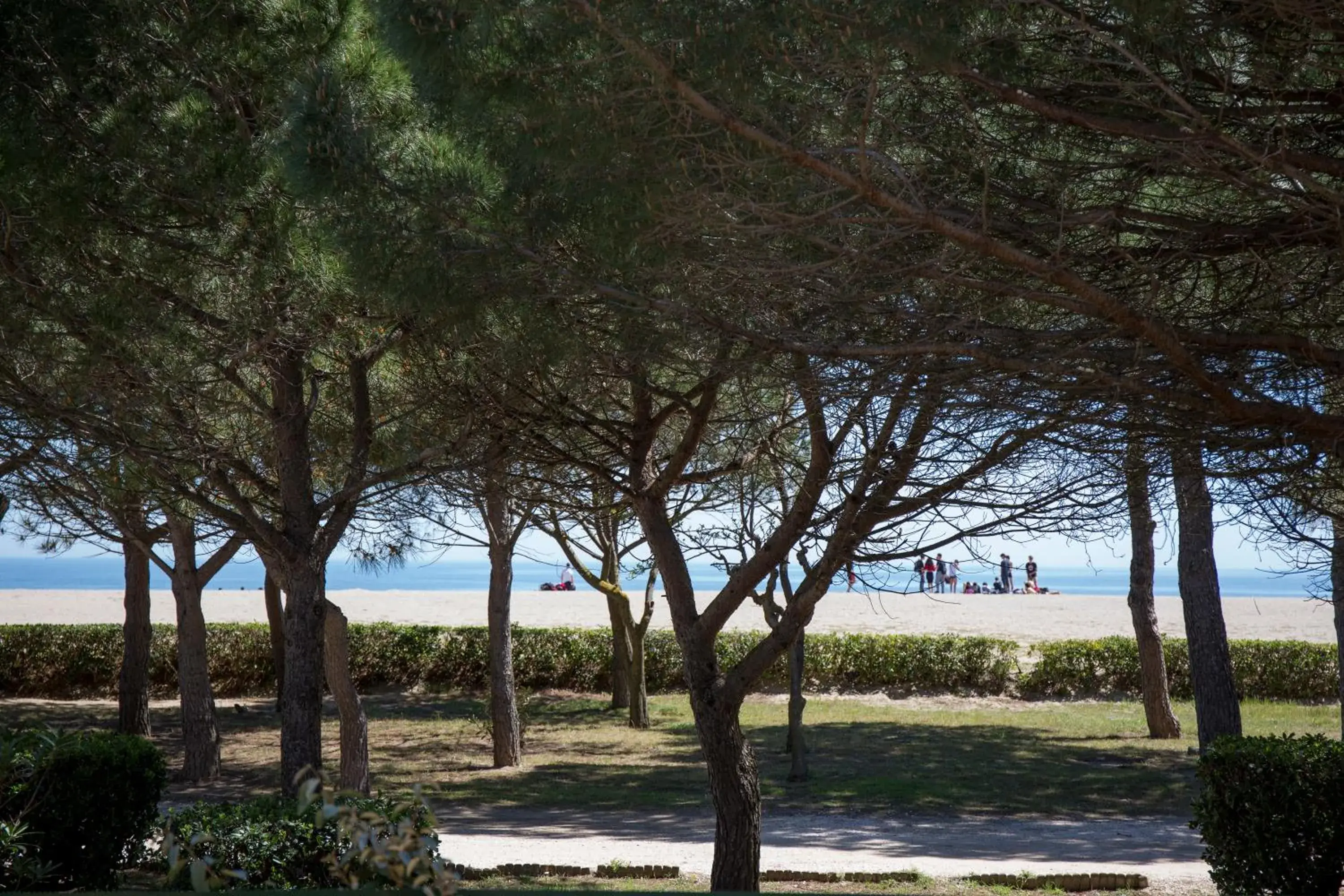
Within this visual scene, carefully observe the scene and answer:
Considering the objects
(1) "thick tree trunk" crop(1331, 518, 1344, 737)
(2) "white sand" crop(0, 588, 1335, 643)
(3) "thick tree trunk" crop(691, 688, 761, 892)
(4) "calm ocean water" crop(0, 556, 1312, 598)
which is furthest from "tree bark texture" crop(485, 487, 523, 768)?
(4) "calm ocean water" crop(0, 556, 1312, 598)

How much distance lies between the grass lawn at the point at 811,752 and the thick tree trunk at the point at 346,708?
260 cm

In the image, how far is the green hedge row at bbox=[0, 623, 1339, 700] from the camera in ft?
61.4

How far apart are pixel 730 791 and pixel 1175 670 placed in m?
15.1

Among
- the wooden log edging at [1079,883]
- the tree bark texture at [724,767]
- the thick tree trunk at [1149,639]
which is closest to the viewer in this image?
the tree bark texture at [724,767]

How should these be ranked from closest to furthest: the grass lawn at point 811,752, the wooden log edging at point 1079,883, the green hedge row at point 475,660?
the wooden log edging at point 1079,883
the grass lawn at point 811,752
the green hedge row at point 475,660

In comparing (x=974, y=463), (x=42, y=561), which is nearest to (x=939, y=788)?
(x=974, y=463)

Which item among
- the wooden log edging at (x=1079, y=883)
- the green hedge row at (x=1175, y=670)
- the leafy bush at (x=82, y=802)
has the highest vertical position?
the leafy bush at (x=82, y=802)

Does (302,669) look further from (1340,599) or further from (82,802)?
(1340,599)

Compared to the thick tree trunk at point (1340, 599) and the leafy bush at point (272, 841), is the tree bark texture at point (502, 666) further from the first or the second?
the thick tree trunk at point (1340, 599)

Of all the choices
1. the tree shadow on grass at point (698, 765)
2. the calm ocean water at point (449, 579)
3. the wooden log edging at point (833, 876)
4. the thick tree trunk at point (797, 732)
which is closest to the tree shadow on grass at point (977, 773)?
the tree shadow on grass at point (698, 765)

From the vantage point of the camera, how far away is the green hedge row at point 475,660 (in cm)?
1884

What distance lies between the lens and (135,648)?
13.2 meters

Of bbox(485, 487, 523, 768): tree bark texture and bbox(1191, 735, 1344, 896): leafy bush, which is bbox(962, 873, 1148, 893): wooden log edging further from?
bbox(485, 487, 523, 768): tree bark texture

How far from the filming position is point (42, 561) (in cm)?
15338
